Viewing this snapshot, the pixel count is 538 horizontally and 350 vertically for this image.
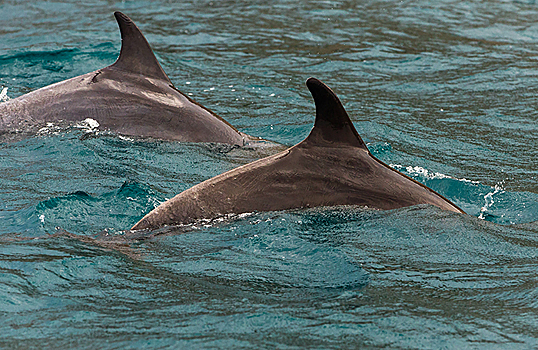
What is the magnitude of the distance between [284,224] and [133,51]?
13.3 ft

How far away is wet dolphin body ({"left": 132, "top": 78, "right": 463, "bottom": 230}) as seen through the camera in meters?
5.57

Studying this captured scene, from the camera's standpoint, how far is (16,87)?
11711 millimetres

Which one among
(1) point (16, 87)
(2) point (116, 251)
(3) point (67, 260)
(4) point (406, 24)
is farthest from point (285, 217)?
(4) point (406, 24)

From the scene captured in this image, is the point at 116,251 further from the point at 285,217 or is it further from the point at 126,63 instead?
the point at 126,63

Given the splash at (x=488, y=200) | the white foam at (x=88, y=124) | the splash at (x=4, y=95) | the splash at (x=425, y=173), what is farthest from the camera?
the splash at (x=4, y=95)

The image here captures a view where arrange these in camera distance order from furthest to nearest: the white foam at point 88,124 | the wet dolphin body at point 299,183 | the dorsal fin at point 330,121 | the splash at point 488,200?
1. the white foam at point 88,124
2. the splash at point 488,200
3. the wet dolphin body at point 299,183
4. the dorsal fin at point 330,121

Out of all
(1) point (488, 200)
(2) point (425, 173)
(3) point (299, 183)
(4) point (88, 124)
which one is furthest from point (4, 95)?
(1) point (488, 200)

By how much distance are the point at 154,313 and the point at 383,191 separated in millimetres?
2320

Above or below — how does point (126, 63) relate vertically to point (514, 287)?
above

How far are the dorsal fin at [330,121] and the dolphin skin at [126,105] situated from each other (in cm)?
327

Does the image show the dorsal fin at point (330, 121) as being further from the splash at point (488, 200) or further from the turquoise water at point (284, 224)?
the splash at point (488, 200)

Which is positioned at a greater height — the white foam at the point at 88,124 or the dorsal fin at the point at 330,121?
the dorsal fin at the point at 330,121

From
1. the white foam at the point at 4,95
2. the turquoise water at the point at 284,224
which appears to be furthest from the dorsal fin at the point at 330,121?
the white foam at the point at 4,95

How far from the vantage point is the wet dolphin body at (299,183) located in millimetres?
5570
